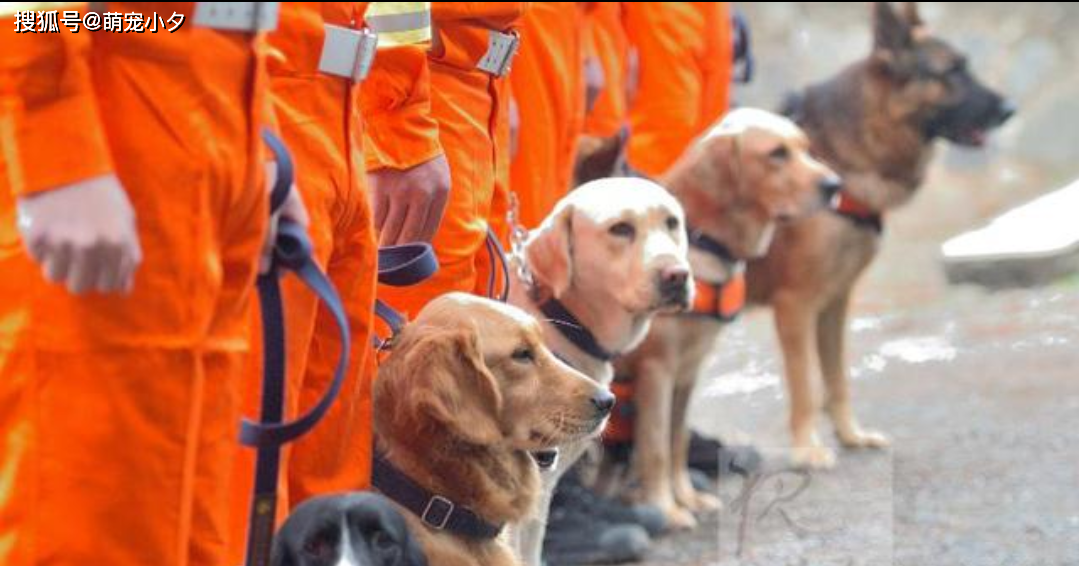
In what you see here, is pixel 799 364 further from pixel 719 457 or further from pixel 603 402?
pixel 603 402

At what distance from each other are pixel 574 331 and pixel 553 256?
0.73 feet

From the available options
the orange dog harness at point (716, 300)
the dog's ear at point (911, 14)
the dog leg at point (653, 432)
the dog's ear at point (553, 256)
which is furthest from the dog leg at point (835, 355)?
the dog's ear at point (553, 256)

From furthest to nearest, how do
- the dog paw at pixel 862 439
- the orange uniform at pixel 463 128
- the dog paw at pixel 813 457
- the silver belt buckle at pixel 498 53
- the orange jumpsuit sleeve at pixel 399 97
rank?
the dog paw at pixel 862 439
the dog paw at pixel 813 457
the silver belt buckle at pixel 498 53
the orange uniform at pixel 463 128
the orange jumpsuit sleeve at pixel 399 97

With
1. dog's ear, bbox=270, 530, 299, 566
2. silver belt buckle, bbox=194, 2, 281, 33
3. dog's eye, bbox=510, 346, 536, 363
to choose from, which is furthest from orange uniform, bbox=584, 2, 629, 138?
silver belt buckle, bbox=194, 2, 281, 33

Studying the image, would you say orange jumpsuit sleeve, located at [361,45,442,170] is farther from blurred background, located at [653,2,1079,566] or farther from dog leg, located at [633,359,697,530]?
dog leg, located at [633,359,697,530]

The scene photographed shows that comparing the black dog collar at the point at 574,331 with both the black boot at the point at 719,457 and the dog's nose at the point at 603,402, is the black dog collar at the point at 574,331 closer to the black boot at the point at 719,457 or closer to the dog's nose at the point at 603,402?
the dog's nose at the point at 603,402

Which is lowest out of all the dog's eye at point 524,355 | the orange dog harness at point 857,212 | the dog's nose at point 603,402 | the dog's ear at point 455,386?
the orange dog harness at point 857,212

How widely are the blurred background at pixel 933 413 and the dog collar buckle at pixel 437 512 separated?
1.72 meters

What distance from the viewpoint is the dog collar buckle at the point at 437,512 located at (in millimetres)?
3432

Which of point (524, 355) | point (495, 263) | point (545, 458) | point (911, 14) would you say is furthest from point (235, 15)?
point (911, 14)

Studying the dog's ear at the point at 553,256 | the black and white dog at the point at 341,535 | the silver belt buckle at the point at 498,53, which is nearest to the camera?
the black and white dog at the point at 341,535

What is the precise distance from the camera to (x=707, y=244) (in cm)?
621

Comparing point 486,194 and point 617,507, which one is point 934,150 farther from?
point 486,194

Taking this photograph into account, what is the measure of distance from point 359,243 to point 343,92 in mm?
228
